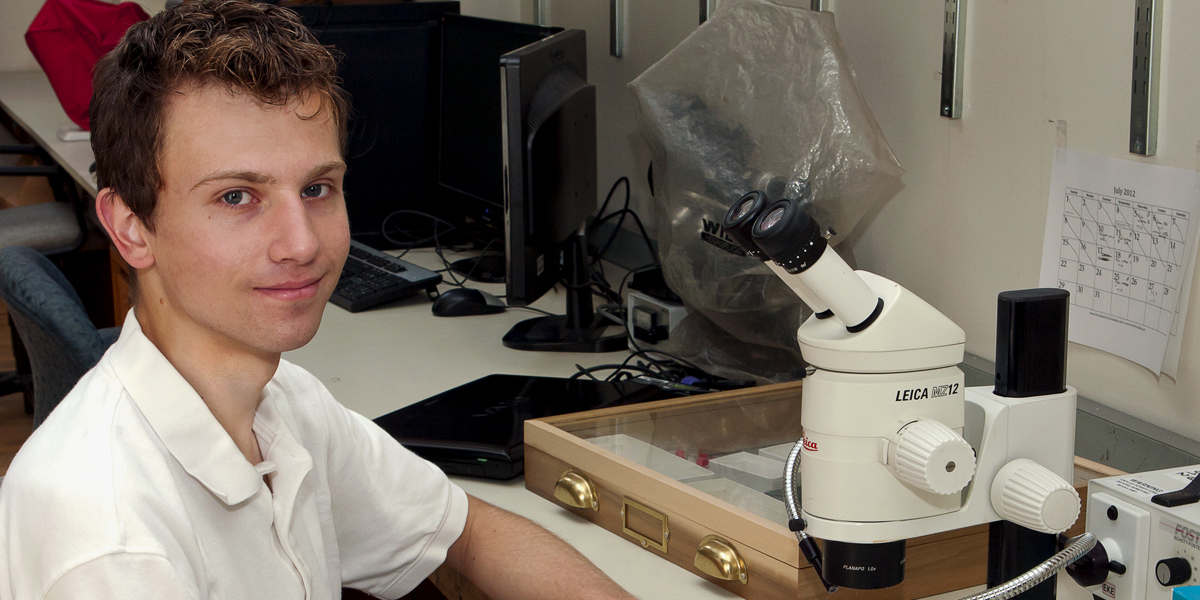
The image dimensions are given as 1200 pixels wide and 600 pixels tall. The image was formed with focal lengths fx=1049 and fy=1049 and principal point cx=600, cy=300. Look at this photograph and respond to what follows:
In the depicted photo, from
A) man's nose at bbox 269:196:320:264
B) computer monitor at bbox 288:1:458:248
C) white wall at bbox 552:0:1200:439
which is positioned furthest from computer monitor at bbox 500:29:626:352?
man's nose at bbox 269:196:320:264

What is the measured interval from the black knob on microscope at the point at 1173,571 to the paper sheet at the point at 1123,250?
413 millimetres

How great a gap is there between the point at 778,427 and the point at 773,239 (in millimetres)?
539

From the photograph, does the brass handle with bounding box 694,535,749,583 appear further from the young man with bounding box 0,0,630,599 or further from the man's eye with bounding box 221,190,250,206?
the man's eye with bounding box 221,190,250,206

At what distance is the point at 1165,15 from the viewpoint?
110 centimetres

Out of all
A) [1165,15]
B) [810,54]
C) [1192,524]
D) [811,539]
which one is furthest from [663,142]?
[1192,524]

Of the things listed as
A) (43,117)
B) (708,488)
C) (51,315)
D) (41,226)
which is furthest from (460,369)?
(43,117)

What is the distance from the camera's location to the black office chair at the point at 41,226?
3.00 m

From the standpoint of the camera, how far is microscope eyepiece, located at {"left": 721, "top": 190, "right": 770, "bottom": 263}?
29.1 inches

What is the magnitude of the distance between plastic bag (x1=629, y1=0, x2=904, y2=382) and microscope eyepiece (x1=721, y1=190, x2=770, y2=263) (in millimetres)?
683

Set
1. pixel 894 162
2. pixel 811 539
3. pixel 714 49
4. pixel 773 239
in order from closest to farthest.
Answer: pixel 773 239 → pixel 811 539 → pixel 894 162 → pixel 714 49

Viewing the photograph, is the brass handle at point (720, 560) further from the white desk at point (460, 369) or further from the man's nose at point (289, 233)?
the man's nose at point (289, 233)

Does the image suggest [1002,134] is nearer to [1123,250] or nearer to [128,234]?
[1123,250]

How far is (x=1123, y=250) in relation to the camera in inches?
46.4

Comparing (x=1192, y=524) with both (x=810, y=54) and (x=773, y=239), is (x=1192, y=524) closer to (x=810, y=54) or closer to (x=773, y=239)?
(x=773, y=239)
